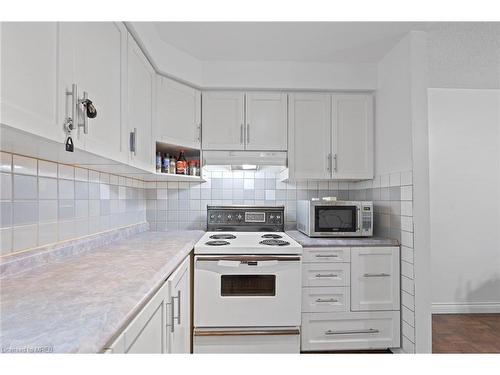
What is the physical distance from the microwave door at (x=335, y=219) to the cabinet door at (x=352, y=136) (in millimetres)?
323

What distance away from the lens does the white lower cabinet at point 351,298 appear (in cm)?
214

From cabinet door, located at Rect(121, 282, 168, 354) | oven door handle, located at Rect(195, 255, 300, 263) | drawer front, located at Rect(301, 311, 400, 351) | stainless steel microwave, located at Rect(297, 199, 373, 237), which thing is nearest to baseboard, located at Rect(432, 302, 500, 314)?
drawer front, located at Rect(301, 311, 400, 351)

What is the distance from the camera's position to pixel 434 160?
2.97 m

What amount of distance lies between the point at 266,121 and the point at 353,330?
1782 millimetres

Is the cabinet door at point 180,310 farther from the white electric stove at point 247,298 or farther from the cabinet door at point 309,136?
the cabinet door at point 309,136

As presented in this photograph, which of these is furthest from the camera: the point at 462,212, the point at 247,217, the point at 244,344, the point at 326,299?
the point at 462,212

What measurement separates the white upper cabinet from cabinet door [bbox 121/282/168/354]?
1341 mm

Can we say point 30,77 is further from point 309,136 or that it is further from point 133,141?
point 309,136

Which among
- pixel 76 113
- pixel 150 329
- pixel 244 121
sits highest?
pixel 244 121

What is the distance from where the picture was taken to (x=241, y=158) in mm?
2496

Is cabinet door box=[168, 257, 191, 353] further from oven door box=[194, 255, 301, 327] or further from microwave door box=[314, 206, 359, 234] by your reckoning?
microwave door box=[314, 206, 359, 234]

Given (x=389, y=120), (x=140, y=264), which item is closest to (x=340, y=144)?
(x=389, y=120)

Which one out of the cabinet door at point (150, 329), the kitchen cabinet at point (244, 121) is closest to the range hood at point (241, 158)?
the kitchen cabinet at point (244, 121)

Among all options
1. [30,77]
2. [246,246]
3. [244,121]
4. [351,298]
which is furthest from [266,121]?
[30,77]
